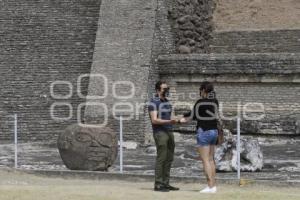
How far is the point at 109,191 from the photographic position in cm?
1141

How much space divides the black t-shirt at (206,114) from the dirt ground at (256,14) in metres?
15.6

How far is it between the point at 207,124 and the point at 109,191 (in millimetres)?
1647

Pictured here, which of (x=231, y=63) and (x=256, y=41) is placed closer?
(x=231, y=63)

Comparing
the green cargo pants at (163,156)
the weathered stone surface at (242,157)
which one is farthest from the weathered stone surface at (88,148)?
the green cargo pants at (163,156)

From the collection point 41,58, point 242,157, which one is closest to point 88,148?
point 242,157

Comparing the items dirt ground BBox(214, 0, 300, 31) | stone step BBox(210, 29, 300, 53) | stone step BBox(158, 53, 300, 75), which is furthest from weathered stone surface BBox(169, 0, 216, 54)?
stone step BBox(158, 53, 300, 75)

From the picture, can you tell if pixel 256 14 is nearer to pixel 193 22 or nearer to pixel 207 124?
pixel 193 22

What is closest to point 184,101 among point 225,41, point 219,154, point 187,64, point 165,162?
point 187,64

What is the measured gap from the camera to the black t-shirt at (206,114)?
1118cm

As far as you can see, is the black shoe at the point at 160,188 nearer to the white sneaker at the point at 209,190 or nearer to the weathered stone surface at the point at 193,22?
the white sneaker at the point at 209,190

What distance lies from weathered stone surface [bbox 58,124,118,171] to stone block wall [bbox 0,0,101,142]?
21.0 feet

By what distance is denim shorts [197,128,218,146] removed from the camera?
11.3 m

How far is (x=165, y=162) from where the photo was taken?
459 inches

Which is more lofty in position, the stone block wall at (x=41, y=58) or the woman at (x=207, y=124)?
the stone block wall at (x=41, y=58)
